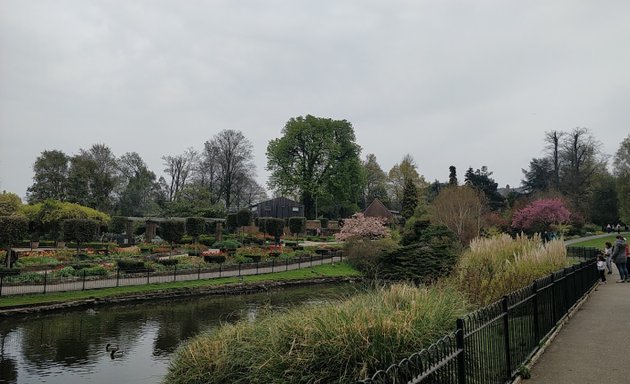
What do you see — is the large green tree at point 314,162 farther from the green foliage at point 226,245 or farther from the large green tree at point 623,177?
the large green tree at point 623,177

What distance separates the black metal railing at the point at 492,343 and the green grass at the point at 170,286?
17866mm

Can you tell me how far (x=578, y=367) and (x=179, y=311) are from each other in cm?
1622

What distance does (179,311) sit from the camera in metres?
19.3

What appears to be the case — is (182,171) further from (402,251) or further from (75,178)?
(402,251)

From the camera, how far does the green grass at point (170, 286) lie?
1837 centimetres

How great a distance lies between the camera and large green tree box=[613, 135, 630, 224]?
47175 millimetres

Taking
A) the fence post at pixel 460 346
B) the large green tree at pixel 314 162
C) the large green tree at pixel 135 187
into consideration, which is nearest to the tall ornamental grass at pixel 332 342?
the fence post at pixel 460 346

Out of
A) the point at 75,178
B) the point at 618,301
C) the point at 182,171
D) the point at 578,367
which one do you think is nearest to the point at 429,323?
the point at 578,367

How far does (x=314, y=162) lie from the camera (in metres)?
66.1

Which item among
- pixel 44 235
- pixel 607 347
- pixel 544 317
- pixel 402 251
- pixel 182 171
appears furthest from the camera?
pixel 182 171

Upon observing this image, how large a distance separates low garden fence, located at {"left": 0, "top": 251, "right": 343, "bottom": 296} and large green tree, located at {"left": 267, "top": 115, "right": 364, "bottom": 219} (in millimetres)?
31004

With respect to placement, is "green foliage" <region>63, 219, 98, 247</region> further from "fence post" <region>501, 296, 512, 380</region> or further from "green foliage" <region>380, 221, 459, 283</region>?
"fence post" <region>501, 296, 512, 380</region>

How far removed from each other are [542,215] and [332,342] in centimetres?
4513

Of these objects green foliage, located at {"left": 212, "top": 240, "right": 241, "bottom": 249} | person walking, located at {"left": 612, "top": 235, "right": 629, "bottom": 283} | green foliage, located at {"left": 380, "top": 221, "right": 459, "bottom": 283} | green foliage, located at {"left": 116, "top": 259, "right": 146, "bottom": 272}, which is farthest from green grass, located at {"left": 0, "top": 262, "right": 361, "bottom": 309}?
person walking, located at {"left": 612, "top": 235, "right": 629, "bottom": 283}
